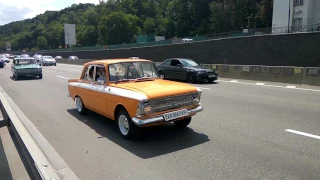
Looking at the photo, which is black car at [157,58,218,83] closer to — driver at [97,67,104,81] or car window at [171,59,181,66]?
car window at [171,59,181,66]

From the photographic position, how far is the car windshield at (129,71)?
660 cm

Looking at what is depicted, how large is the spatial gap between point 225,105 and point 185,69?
7.43 meters

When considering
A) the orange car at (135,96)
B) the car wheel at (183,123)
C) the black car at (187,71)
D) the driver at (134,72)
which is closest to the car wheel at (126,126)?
the orange car at (135,96)

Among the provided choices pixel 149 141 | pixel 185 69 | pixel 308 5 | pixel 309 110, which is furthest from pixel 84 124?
pixel 308 5

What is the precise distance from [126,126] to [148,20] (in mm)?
101826

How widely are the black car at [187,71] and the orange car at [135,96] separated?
897 centimetres

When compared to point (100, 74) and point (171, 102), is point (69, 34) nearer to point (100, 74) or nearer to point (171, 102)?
point (100, 74)

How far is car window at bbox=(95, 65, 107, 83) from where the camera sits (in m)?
6.73

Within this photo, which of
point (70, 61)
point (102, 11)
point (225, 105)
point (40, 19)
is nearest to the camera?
point (225, 105)

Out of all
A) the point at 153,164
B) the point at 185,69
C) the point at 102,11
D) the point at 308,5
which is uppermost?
the point at 102,11

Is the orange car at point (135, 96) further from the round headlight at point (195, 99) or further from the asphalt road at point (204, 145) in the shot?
the asphalt road at point (204, 145)

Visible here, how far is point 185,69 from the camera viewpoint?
16.5 meters

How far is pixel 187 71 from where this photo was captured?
1630cm

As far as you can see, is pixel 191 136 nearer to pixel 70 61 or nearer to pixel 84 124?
pixel 84 124
